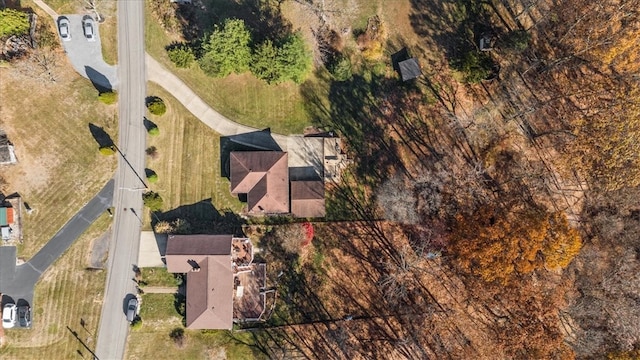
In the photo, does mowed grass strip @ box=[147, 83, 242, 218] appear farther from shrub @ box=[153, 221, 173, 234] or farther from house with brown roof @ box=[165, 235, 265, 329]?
house with brown roof @ box=[165, 235, 265, 329]

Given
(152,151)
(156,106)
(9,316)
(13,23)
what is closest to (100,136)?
(152,151)

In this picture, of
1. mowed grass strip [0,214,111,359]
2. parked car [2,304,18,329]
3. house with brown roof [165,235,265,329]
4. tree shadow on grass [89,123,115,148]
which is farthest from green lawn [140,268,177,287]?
tree shadow on grass [89,123,115,148]

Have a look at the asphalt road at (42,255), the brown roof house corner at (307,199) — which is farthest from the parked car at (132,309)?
the brown roof house corner at (307,199)

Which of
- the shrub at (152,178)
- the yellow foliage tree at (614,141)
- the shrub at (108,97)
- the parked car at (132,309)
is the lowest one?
the parked car at (132,309)

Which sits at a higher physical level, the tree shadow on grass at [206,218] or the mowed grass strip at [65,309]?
the tree shadow on grass at [206,218]

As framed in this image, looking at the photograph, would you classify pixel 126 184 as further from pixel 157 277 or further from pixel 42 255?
pixel 42 255

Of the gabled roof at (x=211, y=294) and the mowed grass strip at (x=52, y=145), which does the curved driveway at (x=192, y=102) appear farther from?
the gabled roof at (x=211, y=294)

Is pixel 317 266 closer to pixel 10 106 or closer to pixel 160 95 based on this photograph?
pixel 160 95
